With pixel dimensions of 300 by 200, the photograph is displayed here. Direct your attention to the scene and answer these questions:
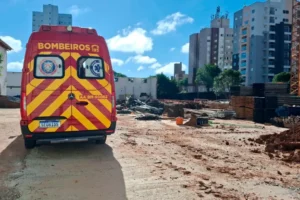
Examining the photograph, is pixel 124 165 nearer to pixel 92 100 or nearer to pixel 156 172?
pixel 156 172

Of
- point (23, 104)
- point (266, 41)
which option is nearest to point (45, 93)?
point (23, 104)

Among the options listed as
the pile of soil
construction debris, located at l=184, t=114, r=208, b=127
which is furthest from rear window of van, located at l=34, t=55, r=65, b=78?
construction debris, located at l=184, t=114, r=208, b=127

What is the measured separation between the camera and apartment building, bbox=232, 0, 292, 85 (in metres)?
78.4

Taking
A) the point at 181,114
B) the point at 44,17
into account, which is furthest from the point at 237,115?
the point at 44,17

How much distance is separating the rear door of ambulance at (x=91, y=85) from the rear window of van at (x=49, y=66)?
0.25 metres

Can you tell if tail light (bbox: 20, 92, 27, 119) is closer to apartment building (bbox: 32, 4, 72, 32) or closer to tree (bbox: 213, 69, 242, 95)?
tree (bbox: 213, 69, 242, 95)

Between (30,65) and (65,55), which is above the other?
(65,55)

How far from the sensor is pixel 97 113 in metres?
5.77

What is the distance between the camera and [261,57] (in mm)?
79812

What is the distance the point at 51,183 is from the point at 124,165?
1.48 m

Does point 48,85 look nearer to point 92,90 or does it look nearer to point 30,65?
point 30,65

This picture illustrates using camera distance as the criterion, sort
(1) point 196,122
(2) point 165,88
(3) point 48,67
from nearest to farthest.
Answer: (3) point 48,67 → (1) point 196,122 → (2) point 165,88

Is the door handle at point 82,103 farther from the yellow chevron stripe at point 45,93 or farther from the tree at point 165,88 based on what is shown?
the tree at point 165,88

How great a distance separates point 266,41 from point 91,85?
85498 millimetres
